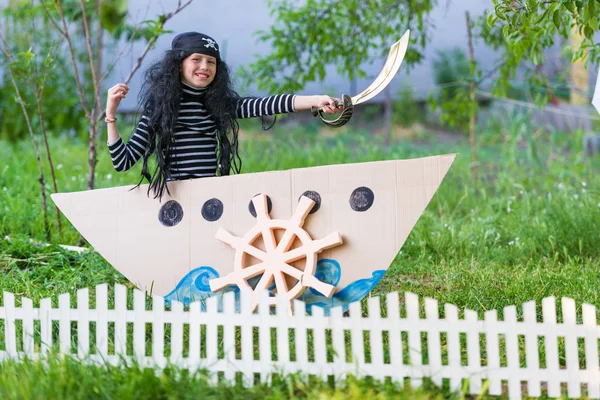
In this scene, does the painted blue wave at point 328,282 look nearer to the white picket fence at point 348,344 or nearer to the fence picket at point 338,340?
the white picket fence at point 348,344

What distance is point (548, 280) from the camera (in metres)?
3.54

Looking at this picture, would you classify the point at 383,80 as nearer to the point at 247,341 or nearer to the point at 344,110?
the point at 344,110

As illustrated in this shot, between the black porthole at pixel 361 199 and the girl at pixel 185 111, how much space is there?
0.49m

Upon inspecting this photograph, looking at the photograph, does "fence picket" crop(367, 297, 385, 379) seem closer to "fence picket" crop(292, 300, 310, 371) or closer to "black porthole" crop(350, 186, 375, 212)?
"fence picket" crop(292, 300, 310, 371)

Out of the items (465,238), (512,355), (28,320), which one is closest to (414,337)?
(512,355)

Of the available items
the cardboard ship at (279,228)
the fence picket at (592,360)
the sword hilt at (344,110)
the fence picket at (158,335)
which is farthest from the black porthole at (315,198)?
the fence picket at (592,360)

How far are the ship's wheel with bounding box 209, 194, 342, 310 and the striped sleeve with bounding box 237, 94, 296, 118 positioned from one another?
403 mm

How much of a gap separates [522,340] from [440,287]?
0.84 meters

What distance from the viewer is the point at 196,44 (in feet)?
9.85

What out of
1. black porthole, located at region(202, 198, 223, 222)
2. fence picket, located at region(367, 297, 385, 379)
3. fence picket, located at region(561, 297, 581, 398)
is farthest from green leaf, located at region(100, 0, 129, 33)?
fence picket, located at region(561, 297, 581, 398)

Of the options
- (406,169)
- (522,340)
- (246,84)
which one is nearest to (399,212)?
(406,169)

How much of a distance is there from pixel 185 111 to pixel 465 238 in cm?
223

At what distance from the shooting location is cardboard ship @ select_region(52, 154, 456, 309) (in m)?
2.68

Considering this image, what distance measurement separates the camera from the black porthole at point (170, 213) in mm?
3027
